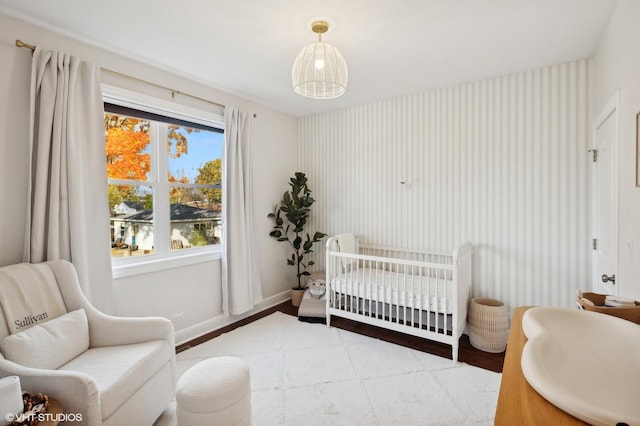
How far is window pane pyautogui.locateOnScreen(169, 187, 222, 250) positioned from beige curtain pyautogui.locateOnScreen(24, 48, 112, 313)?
26.7 inches

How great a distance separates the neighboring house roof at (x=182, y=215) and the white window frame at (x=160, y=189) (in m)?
0.07

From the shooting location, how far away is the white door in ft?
5.66

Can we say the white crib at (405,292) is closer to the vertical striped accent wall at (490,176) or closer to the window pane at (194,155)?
the vertical striped accent wall at (490,176)

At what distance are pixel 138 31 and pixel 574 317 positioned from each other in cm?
283

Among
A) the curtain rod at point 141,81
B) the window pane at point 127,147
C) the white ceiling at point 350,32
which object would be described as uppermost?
the white ceiling at point 350,32

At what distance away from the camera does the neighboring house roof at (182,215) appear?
2.55 metres

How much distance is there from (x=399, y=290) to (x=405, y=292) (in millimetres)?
73

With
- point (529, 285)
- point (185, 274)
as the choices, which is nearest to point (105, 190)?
point (185, 274)

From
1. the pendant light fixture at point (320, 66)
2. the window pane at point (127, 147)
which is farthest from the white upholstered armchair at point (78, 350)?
the pendant light fixture at point (320, 66)

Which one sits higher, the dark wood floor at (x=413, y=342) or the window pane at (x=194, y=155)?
the window pane at (x=194, y=155)

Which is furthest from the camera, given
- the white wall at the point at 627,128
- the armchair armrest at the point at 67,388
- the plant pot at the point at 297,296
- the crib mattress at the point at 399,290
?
the plant pot at the point at 297,296

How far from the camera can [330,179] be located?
3.86 meters

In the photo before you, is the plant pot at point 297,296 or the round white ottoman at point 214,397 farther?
the plant pot at point 297,296

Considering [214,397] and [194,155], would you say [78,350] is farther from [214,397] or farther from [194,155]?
[194,155]
